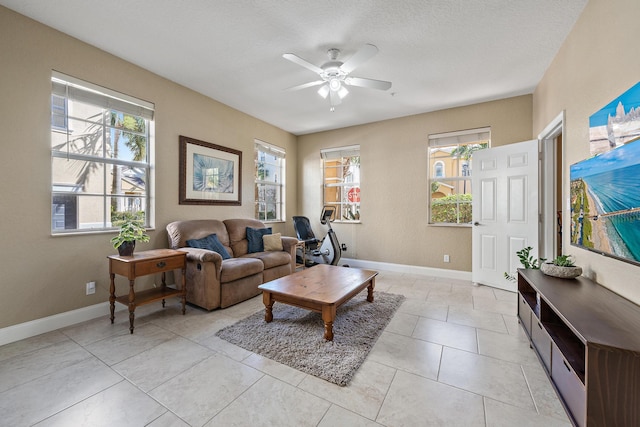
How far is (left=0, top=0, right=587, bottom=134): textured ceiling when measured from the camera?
86.0 inches

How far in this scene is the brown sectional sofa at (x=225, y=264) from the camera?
9.45 ft

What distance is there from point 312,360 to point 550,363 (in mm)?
1545

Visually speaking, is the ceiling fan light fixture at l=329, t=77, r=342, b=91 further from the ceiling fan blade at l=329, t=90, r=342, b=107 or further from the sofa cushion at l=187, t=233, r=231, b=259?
the sofa cushion at l=187, t=233, r=231, b=259

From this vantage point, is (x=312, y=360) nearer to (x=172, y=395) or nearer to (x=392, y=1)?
(x=172, y=395)

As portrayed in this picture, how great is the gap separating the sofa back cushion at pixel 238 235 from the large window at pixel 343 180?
208 cm

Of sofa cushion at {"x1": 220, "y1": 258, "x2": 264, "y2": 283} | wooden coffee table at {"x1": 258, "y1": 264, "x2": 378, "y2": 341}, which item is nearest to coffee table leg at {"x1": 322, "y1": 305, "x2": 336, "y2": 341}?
wooden coffee table at {"x1": 258, "y1": 264, "x2": 378, "y2": 341}

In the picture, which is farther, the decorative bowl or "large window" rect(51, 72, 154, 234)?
"large window" rect(51, 72, 154, 234)

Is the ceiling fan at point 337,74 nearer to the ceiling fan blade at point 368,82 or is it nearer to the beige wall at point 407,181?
the ceiling fan blade at point 368,82

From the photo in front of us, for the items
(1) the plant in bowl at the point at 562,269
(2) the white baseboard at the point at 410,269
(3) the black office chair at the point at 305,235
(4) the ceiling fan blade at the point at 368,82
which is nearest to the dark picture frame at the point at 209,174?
(3) the black office chair at the point at 305,235

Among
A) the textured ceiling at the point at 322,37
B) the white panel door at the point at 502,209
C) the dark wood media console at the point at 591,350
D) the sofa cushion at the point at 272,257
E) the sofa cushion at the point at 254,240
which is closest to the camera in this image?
the dark wood media console at the point at 591,350

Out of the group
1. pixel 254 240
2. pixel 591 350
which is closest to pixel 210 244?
pixel 254 240

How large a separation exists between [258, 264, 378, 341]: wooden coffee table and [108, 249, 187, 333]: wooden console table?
96cm

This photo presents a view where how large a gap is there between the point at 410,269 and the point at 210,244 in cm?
334

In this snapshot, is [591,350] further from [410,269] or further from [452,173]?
[452,173]
